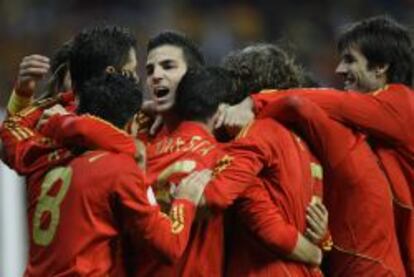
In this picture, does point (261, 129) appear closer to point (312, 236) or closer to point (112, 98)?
point (312, 236)

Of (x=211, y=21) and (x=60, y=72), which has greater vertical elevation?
(x=60, y=72)

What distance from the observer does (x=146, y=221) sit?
3.76 m

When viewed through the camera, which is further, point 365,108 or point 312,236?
point 365,108

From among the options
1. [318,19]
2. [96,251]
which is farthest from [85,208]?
[318,19]

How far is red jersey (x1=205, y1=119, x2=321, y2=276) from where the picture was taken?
3.93m

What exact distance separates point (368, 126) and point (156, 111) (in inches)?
28.8

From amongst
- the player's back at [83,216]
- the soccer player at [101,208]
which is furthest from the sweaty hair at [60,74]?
the player's back at [83,216]

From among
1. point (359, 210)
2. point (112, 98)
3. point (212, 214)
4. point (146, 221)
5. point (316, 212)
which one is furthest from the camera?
point (359, 210)

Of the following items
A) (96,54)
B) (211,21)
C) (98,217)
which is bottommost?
(211,21)

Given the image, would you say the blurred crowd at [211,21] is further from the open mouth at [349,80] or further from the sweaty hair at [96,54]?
the sweaty hair at [96,54]

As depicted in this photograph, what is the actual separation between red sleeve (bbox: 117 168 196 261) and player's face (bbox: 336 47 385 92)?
3.30 feet

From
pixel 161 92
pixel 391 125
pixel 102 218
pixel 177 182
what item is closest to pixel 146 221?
pixel 102 218

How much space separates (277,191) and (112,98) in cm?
62

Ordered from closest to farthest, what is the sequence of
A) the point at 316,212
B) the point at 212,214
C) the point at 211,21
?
the point at 212,214
the point at 316,212
the point at 211,21
